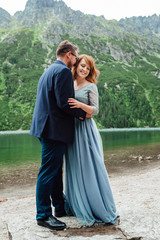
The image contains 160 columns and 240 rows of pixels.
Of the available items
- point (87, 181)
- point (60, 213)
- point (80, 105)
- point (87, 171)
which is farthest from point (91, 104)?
point (60, 213)

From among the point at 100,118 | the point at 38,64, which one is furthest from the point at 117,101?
the point at 38,64

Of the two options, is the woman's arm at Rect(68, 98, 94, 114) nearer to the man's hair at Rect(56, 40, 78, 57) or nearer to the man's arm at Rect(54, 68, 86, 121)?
the man's arm at Rect(54, 68, 86, 121)

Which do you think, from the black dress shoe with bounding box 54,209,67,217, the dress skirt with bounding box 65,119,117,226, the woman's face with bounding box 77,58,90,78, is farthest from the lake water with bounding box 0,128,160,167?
the woman's face with bounding box 77,58,90,78

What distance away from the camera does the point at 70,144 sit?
13.9 ft

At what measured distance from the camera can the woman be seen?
13.2ft

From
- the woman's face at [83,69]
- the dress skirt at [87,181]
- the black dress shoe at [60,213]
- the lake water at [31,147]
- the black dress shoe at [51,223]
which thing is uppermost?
the woman's face at [83,69]

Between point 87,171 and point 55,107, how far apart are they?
1.31m

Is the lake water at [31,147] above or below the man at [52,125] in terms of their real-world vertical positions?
below

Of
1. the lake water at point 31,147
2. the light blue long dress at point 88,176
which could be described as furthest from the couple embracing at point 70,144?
the lake water at point 31,147

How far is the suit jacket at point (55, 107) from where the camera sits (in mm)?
3662

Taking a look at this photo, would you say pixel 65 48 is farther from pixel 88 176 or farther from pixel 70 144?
pixel 88 176

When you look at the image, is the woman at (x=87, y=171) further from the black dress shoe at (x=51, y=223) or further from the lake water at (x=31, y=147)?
the lake water at (x=31, y=147)

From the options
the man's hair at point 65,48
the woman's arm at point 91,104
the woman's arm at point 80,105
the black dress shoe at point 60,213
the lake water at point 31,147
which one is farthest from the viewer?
the lake water at point 31,147

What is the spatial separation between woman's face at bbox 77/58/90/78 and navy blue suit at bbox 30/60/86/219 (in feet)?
1.95
